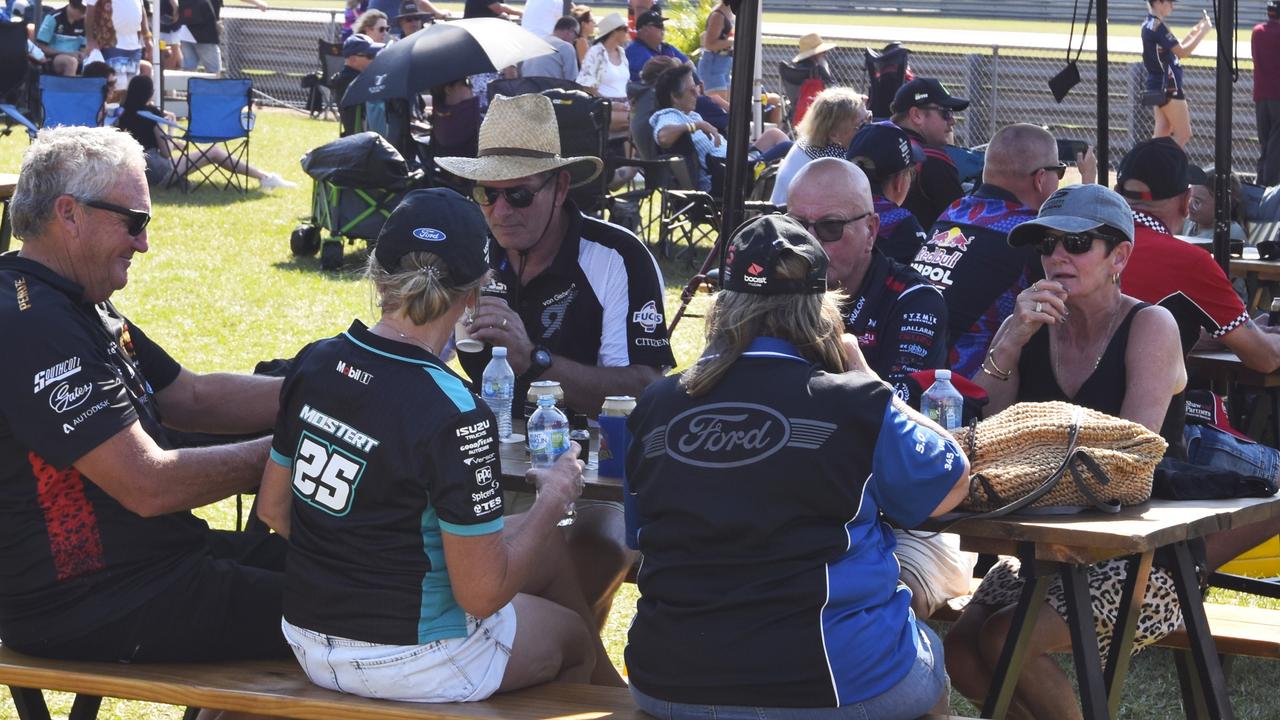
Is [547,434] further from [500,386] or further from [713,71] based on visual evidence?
[713,71]

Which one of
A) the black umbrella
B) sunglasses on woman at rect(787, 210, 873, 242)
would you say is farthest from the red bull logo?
the black umbrella

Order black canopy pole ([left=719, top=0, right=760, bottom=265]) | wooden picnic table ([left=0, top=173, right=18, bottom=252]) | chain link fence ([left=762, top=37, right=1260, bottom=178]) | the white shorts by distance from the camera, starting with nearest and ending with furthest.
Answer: the white shorts, black canopy pole ([left=719, top=0, right=760, bottom=265]), wooden picnic table ([left=0, top=173, right=18, bottom=252]), chain link fence ([left=762, top=37, right=1260, bottom=178])

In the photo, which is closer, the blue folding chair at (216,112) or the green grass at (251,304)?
the green grass at (251,304)

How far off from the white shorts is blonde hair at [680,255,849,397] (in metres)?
1.05

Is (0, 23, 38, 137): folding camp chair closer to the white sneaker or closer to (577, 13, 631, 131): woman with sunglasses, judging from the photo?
the white sneaker

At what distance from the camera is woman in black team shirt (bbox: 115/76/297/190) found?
47.4 ft

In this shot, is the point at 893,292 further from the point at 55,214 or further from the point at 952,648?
the point at 55,214

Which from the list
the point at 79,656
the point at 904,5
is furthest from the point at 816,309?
the point at 904,5

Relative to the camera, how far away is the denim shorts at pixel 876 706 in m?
2.73

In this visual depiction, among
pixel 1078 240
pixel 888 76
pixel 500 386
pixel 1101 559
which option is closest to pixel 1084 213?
pixel 1078 240

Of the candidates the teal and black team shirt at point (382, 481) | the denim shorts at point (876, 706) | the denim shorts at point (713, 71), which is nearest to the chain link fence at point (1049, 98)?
the denim shorts at point (713, 71)

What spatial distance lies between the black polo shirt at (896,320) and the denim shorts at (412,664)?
1.47 m

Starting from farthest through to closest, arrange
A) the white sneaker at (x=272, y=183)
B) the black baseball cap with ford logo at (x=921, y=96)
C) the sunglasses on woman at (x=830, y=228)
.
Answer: the white sneaker at (x=272, y=183) < the black baseball cap with ford logo at (x=921, y=96) < the sunglasses on woman at (x=830, y=228)

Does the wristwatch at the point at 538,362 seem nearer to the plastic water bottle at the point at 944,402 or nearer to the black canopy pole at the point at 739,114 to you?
the black canopy pole at the point at 739,114
